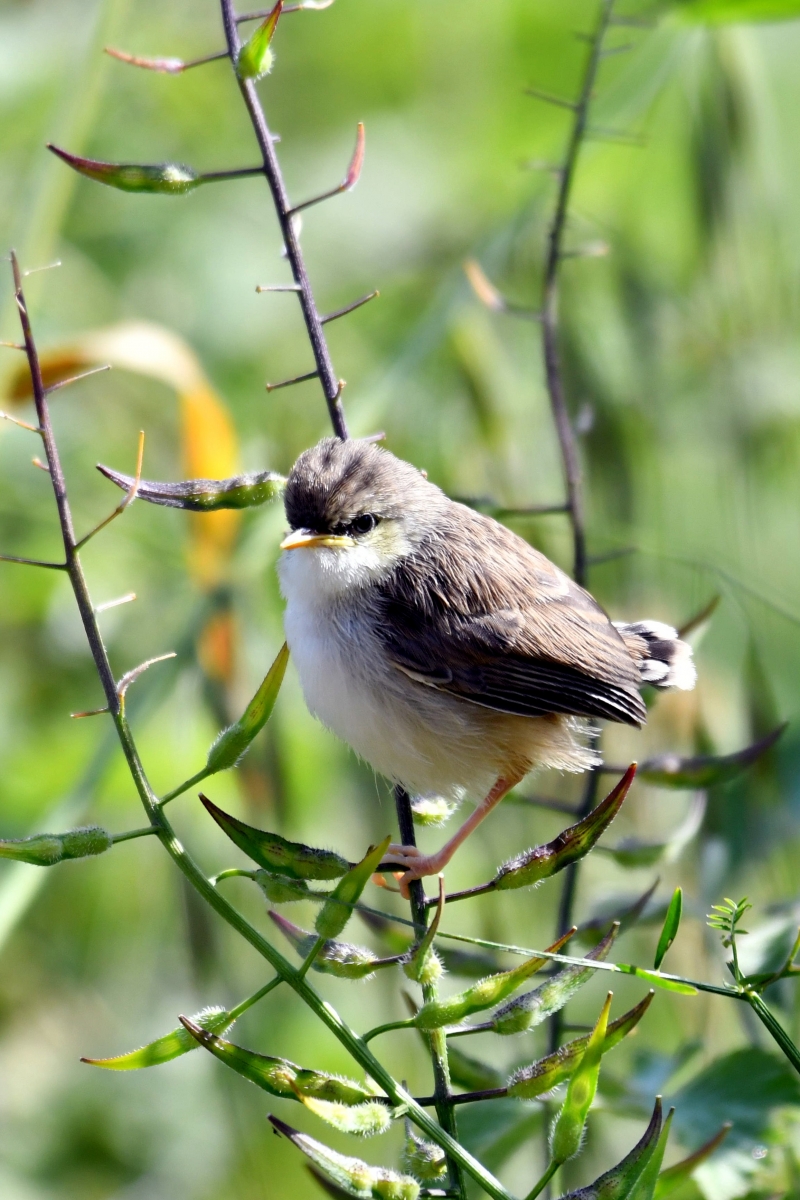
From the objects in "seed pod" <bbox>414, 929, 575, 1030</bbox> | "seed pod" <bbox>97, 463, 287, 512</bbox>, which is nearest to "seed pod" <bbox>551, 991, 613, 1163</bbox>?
"seed pod" <bbox>414, 929, 575, 1030</bbox>

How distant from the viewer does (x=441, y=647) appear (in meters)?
2.57

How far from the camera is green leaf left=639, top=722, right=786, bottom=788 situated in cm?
214

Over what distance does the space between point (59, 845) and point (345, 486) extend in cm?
127

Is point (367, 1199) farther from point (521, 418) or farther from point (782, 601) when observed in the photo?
point (521, 418)

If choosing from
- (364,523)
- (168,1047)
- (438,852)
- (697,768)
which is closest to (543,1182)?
(168,1047)

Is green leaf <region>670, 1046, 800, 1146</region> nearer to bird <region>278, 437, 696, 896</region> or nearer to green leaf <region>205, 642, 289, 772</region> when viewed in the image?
bird <region>278, 437, 696, 896</region>

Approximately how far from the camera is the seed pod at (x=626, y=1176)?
1.41 m

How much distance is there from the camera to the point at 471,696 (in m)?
2.55

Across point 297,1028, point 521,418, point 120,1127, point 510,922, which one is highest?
point 521,418

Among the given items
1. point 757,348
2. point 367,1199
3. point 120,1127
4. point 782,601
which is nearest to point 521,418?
point 757,348

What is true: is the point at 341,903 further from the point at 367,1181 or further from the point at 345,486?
the point at 345,486

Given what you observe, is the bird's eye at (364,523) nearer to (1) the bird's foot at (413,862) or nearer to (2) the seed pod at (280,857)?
(1) the bird's foot at (413,862)

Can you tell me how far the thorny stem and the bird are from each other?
59cm

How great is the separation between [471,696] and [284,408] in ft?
5.47
